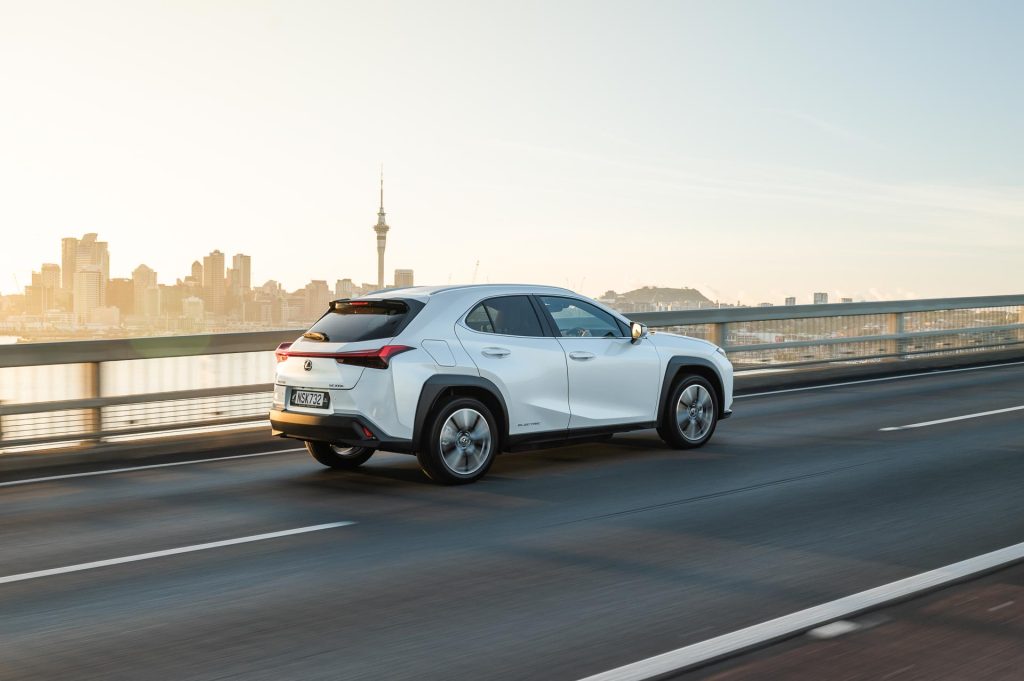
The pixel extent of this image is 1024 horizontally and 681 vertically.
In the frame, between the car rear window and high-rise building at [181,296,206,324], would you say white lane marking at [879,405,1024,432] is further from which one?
high-rise building at [181,296,206,324]

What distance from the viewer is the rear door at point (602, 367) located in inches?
394

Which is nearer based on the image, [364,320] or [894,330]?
[364,320]

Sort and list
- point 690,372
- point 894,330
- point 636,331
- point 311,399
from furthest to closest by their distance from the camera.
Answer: point 894,330 < point 690,372 < point 636,331 < point 311,399

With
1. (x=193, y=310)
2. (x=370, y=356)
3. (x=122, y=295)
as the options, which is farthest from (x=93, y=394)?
(x=370, y=356)

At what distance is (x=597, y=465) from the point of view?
10.2m

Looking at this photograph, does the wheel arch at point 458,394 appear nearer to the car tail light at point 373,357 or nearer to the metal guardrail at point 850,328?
the car tail light at point 373,357

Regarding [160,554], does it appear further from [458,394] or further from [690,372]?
[690,372]

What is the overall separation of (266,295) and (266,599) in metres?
9.18

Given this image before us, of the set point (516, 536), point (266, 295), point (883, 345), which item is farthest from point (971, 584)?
point (883, 345)

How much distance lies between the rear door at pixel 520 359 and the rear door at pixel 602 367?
0.17 m

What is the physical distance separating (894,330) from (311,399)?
15.0 metres

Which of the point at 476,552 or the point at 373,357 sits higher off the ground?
the point at 373,357

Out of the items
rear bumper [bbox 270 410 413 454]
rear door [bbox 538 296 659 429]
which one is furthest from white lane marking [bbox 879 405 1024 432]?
rear bumper [bbox 270 410 413 454]

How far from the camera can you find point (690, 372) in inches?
440
